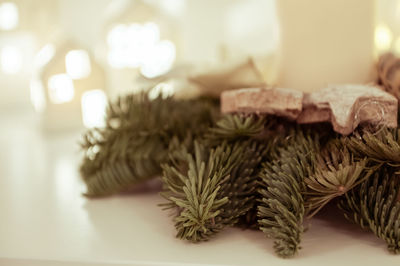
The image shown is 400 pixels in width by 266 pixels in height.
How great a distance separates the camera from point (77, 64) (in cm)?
89

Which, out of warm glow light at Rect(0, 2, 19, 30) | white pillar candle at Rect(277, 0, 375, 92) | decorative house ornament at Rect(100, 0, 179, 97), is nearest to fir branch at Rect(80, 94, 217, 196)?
white pillar candle at Rect(277, 0, 375, 92)

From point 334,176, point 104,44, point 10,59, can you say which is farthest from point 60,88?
point 334,176

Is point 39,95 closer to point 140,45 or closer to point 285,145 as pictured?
point 140,45

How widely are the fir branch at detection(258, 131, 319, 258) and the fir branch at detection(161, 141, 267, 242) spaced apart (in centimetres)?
2

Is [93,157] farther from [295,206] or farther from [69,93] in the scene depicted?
[69,93]

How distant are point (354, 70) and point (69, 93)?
2.04ft

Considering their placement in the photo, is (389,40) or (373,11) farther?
(389,40)

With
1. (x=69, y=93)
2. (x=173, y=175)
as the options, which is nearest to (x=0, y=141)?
(x=69, y=93)

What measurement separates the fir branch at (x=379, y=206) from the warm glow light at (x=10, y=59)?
1.08 metres

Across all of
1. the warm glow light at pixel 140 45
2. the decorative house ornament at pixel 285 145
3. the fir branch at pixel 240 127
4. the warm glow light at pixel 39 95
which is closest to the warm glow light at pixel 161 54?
the warm glow light at pixel 140 45

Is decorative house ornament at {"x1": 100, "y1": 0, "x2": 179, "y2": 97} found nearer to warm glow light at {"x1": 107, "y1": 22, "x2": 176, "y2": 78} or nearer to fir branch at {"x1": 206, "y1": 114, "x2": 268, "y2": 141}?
warm glow light at {"x1": 107, "y1": 22, "x2": 176, "y2": 78}

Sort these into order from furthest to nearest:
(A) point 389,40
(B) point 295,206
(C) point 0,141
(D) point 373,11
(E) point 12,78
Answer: (E) point 12,78, (C) point 0,141, (A) point 389,40, (D) point 373,11, (B) point 295,206

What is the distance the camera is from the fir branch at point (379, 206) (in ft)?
0.95

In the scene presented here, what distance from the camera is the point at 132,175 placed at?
445 millimetres
